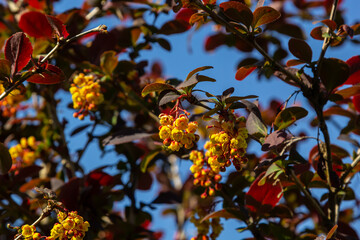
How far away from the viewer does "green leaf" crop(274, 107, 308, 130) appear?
4.60 feet

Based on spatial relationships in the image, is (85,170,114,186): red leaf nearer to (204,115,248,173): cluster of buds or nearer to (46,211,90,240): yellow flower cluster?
(46,211,90,240): yellow flower cluster

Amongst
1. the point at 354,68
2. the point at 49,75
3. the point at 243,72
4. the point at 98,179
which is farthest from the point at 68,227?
the point at 354,68

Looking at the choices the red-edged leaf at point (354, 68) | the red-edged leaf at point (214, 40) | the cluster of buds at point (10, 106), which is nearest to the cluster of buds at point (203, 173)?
the red-edged leaf at point (354, 68)

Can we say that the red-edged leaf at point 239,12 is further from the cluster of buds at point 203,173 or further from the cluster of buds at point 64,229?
the cluster of buds at point 64,229

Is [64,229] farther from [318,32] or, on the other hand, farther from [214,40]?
[214,40]

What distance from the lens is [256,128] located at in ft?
4.76

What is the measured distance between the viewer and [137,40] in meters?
2.40

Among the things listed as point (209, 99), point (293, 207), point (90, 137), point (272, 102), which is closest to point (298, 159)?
point (209, 99)

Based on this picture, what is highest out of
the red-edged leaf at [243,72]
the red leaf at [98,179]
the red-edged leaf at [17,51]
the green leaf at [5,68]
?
the red-edged leaf at [243,72]

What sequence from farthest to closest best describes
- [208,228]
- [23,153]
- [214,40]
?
1. [214,40]
2. [23,153]
3. [208,228]

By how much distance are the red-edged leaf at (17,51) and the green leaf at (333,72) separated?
3.22 ft

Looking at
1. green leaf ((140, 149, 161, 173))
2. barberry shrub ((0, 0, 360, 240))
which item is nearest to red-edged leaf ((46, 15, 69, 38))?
barberry shrub ((0, 0, 360, 240))

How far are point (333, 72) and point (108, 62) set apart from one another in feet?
3.18

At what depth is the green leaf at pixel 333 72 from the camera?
152 cm
